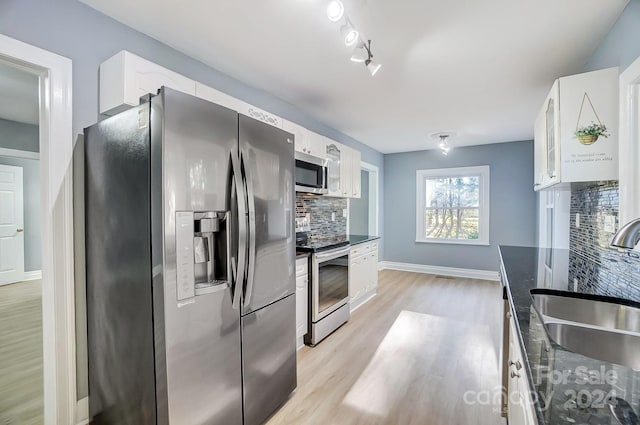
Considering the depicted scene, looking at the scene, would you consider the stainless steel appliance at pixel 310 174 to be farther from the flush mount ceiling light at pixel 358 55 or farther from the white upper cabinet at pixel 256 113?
the flush mount ceiling light at pixel 358 55

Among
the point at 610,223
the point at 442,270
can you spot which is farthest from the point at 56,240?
the point at 442,270

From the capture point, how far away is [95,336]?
165 cm

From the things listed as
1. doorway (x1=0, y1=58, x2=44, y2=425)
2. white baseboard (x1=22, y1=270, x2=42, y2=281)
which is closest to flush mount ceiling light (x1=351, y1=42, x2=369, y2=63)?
doorway (x1=0, y1=58, x2=44, y2=425)

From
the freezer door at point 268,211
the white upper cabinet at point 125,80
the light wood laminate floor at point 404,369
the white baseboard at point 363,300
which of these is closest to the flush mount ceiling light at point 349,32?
the freezer door at point 268,211

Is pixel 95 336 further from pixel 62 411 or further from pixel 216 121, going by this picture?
pixel 216 121

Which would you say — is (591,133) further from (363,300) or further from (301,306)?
(363,300)

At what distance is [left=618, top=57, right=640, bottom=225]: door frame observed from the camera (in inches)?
59.8

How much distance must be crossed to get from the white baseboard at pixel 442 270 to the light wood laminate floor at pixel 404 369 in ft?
5.17

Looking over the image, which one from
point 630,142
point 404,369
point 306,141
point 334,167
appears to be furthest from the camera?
point 334,167

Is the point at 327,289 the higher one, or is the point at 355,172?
the point at 355,172

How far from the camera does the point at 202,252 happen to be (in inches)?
55.7

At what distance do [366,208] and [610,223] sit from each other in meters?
4.66

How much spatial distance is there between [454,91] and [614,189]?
166 centimetres

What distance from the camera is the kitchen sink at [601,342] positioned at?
99 cm
